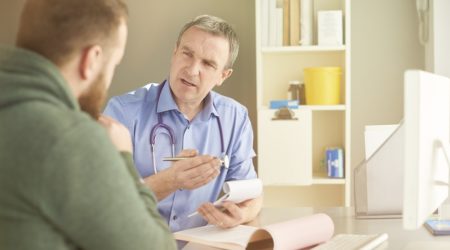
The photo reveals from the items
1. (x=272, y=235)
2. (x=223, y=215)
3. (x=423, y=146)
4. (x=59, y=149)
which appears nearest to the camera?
(x=59, y=149)

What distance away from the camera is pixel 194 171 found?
189 centimetres

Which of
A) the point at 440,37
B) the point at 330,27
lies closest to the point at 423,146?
the point at 330,27

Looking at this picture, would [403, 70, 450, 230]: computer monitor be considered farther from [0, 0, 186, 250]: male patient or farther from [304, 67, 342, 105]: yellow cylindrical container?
[304, 67, 342, 105]: yellow cylindrical container

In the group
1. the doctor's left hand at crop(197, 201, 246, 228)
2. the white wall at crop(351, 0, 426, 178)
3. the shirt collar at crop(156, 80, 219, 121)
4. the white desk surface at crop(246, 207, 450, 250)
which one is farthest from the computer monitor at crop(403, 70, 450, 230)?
the white wall at crop(351, 0, 426, 178)

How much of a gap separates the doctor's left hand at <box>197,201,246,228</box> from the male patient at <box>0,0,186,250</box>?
86cm

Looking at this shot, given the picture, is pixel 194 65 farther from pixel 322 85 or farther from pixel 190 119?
pixel 322 85

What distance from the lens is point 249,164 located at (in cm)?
238

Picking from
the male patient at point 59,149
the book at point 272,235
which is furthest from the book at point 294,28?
the male patient at point 59,149

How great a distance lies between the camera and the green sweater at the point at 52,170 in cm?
83

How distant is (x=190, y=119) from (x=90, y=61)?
142 centimetres

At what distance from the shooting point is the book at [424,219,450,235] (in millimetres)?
1874

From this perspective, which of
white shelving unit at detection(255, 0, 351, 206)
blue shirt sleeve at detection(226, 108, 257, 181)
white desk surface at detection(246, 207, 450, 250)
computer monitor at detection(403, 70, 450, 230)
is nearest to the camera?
computer monitor at detection(403, 70, 450, 230)

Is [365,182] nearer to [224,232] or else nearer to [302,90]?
[224,232]

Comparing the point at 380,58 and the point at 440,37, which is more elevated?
the point at 440,37
